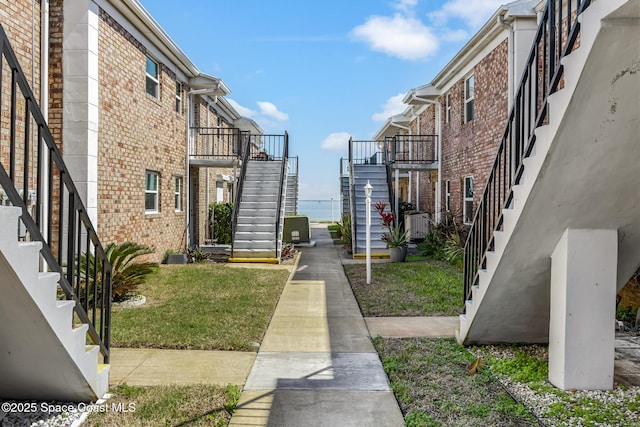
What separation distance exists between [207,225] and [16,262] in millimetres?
13067

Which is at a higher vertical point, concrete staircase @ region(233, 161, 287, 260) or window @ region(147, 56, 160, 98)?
window @ region(147, 56, 160, 98)

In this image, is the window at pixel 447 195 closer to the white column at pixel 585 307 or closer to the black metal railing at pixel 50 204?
the white column at pixel 585 307

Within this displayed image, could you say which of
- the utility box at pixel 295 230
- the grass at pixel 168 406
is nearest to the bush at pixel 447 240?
the utility box at pixel 295 230

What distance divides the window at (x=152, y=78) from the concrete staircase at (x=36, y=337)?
8743mm

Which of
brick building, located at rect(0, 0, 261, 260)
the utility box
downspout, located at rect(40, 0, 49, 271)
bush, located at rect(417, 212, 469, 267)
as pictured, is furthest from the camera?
the utility box

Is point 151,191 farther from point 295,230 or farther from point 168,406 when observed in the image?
point 168,406

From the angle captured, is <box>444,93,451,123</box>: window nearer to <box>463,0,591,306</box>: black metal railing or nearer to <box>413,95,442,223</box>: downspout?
<box>413,95,442,223</box>: downspout

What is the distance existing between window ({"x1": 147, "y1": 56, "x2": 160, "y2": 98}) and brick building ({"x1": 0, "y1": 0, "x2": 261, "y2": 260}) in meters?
0.02

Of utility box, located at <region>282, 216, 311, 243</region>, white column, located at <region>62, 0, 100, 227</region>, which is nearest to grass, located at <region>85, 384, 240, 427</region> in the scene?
white column, located at <region>62, 0, 100, 227</region>

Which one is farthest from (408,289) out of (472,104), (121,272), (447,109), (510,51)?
(447,109)

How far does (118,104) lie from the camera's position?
29.6 feet

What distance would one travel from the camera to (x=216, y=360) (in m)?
4.46

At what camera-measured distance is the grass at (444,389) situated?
3.24 m

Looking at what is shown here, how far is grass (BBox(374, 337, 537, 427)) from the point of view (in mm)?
3240
